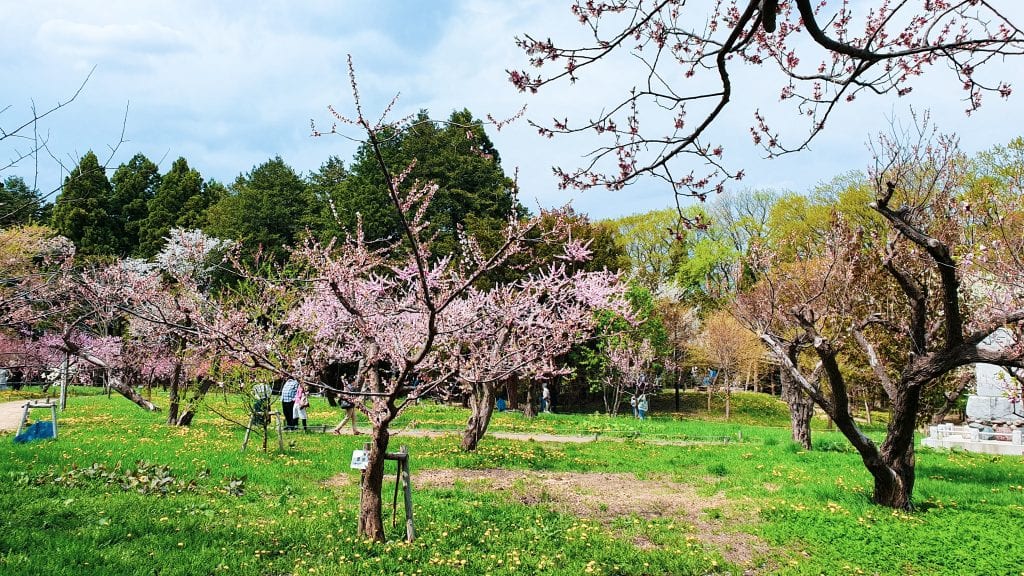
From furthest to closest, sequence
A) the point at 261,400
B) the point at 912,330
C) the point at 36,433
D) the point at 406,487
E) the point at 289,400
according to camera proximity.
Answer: the point at 289,400 → the point at 261,400 → the point at 36,433 → the point at 912,330 → the point at 406,487

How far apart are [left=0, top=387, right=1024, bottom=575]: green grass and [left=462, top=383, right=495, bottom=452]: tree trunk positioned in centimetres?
104

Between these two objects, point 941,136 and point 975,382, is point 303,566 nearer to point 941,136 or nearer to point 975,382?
point 941,136

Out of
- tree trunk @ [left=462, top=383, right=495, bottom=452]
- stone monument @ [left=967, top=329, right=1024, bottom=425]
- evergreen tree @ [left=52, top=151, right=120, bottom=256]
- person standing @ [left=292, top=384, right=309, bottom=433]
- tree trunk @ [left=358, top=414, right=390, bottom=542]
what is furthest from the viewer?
evergreen tree @ [left=52, top=151, right=120, bottom=256]

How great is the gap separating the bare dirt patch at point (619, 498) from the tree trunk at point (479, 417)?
2.11 m

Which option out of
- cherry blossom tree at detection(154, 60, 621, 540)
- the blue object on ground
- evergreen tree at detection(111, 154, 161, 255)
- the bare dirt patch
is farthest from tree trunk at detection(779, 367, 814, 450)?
evergreen tree at detection(111, 154, 161, 255)

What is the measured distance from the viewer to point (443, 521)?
7.03m

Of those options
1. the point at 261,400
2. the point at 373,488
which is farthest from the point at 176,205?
the point at 373,488

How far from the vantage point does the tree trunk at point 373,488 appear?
Answer: 612 cm

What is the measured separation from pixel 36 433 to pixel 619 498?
1119cm

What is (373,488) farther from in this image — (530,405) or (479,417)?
(530,405)

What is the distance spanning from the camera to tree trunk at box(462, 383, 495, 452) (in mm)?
13234

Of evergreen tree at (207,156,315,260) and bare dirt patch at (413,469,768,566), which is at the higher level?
evergreen tree at (207,156,315,260)

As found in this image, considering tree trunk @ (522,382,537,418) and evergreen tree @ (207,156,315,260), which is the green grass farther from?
evergreen tree @ (207,156,315,260)

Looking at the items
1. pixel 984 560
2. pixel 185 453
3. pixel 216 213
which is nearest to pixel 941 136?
pixel 984 560
